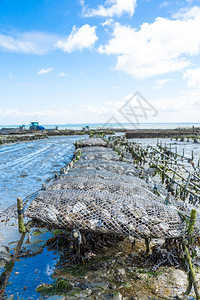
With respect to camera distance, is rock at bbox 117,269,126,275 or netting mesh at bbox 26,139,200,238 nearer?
netting mesh at bbox 26,139,200,238

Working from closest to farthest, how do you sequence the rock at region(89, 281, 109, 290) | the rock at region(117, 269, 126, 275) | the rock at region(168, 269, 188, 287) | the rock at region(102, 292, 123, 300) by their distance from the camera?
the rock at region(102, 292, 123, 300) → the rock at region(89, 281, 109, 290) → the rock at region(168, 269, 188, 287) → the rock at region(117, 269, 126, 275)

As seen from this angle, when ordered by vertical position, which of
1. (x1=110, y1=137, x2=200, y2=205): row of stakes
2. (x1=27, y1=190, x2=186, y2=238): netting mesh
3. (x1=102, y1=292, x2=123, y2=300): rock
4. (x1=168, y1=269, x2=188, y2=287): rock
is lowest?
(x1=168, y1=269, x2=188, y2=287): rock

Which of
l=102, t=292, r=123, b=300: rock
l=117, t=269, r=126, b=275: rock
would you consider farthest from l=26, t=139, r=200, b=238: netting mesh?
l=102, t=292, r=123, b=300: rock

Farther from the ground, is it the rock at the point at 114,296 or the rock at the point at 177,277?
the rock at the point at 114,296

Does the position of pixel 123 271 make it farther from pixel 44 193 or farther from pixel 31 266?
pixel 44 193

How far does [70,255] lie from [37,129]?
57.7 meters

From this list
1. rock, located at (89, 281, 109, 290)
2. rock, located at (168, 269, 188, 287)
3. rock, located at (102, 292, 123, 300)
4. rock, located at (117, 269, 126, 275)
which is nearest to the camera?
rock, located at (102, 292, 123, 300)

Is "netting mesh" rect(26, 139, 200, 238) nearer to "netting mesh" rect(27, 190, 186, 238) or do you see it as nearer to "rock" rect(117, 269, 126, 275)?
"netting mesh" rect(27, 190, 186, 238)

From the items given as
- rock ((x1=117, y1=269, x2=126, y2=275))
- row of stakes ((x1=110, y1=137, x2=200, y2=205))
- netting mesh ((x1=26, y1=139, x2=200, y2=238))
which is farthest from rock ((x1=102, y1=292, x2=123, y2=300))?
row of stakes ((x1=110, y1=137, x2=200, y2=205))

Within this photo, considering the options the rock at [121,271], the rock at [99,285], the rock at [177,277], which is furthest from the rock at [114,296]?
the rock at [177,277]

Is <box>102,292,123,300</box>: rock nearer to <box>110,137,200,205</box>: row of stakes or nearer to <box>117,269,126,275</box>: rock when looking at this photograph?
<box>117,269,126,275</box>: rock

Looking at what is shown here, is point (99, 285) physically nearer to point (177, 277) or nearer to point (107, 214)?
point (107, 214)

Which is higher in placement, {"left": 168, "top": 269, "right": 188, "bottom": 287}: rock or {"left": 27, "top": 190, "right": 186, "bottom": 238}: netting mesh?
{"left": 27, "top": 190, "right": 186, "bottom": 238}: netting mesh

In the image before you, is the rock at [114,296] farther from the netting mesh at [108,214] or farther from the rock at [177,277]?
the rock at [177,277]
